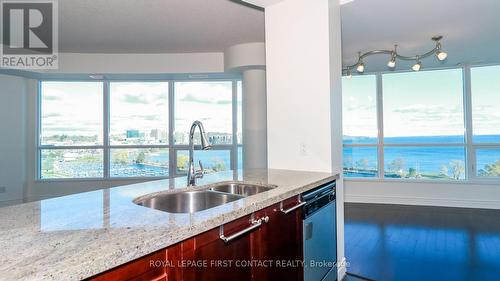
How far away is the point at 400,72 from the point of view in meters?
5.30

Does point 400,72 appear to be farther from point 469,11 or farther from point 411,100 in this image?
point 469,11

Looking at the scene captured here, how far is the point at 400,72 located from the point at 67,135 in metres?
6.66

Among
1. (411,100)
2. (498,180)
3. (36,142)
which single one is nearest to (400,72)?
(411,100)

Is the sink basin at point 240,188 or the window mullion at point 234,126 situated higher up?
the window mullion at point 234,126

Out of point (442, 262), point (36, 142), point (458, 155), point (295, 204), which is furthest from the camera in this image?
point (36, 142)

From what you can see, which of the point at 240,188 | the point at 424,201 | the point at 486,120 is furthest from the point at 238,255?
the point at 486,120

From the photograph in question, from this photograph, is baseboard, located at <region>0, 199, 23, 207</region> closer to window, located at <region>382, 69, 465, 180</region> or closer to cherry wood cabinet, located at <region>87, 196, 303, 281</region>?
cherry wood cabinet, located at <region>87, 196, 303, 281</region>

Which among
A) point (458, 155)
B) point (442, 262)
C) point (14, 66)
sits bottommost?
point (442, 262)

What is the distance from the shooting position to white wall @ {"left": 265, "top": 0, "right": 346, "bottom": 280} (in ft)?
8.04

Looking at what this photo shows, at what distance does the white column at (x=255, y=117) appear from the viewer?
4535 millimetres

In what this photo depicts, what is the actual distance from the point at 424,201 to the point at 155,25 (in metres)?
5.23

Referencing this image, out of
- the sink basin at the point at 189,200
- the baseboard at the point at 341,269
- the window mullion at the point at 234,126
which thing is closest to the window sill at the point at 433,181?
the window mullion at the point at 234,126

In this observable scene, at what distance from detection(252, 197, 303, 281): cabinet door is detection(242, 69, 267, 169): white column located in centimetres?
271

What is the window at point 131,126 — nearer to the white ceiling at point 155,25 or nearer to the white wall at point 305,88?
the white ceiling at point 155,25
